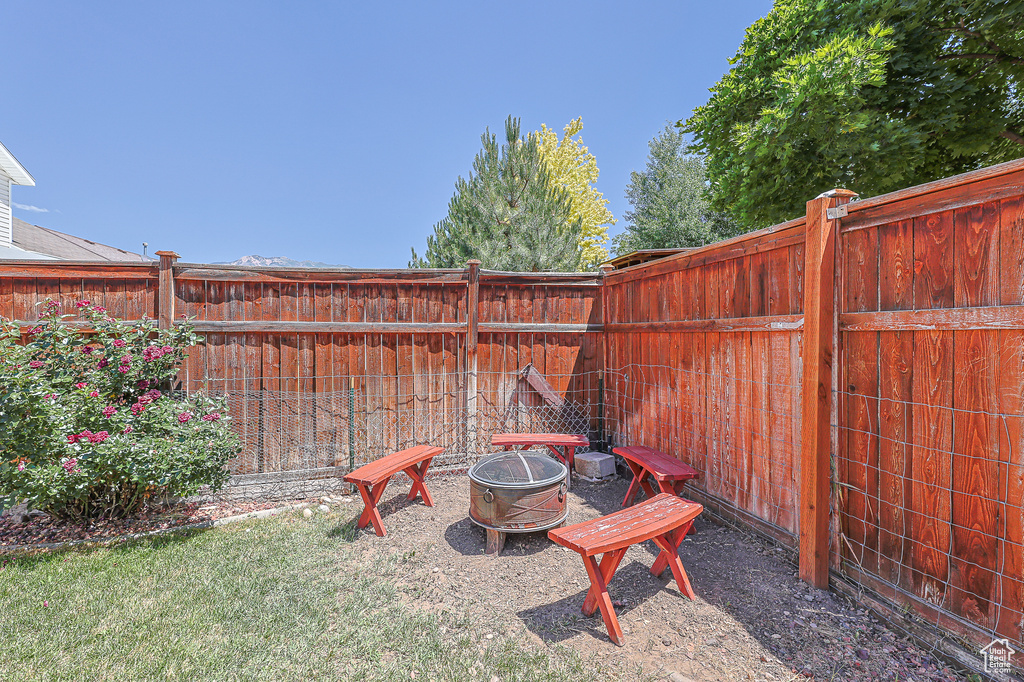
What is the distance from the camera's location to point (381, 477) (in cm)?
369

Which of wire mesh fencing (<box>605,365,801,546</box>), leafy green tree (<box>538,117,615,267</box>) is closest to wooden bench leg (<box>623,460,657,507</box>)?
wire mesh fencing (<box>605,365,801,546</box>)

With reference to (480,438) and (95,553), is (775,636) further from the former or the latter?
(95,553)

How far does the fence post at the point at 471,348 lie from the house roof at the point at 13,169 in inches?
582

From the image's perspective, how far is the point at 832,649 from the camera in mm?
2188

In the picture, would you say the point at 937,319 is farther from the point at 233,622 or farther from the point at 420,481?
the point at 233,622

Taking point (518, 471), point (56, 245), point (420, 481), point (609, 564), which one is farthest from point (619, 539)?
point (56, 245)

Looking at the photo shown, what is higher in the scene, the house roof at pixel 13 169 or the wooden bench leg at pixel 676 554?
the house roof at pixel 13 169

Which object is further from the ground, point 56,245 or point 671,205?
point 671,205

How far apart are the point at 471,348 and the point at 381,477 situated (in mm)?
2095

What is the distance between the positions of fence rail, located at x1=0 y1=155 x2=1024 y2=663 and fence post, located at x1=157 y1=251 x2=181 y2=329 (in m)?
0.03

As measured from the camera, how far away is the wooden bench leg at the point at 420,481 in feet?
14.0

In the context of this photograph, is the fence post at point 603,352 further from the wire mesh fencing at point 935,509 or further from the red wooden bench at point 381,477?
the wire mesh fencing at point 935,509

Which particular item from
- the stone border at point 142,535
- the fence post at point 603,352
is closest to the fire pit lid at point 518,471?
the fence post at point 603,352

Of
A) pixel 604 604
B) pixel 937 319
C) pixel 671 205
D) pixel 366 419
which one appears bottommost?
pixel 604 604
